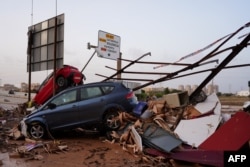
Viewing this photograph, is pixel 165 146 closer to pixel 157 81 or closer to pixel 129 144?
pixel 129 144

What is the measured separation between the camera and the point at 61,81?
52.2 ft

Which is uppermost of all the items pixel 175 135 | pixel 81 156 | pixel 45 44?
pixel 45 44

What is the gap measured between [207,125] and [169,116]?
179cm

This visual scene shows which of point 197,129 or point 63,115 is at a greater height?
point 63,115

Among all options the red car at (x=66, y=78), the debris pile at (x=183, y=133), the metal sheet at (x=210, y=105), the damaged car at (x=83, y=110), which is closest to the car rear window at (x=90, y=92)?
the damaged car at (x=83, y=110)

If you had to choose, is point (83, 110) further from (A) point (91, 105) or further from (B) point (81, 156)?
(B) point (81, 156)

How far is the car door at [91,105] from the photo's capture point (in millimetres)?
11438

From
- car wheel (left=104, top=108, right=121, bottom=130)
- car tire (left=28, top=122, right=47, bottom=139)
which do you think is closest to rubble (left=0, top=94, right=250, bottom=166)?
car wheel (left=104, top=108, right=121, bottom=130)

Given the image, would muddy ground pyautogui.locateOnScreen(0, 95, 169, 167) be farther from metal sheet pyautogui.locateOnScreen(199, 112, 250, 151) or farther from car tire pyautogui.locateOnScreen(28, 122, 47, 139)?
metal sheet pyautogui.locateOnScreen(199, 112, 250, 151)

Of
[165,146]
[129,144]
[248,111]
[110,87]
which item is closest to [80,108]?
[110,87]

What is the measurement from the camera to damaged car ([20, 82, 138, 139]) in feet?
37.5

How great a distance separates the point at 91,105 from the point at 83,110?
34cm

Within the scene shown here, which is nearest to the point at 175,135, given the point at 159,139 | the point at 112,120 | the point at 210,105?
the point at 159,139

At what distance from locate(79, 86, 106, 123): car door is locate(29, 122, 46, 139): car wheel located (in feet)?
4.77
